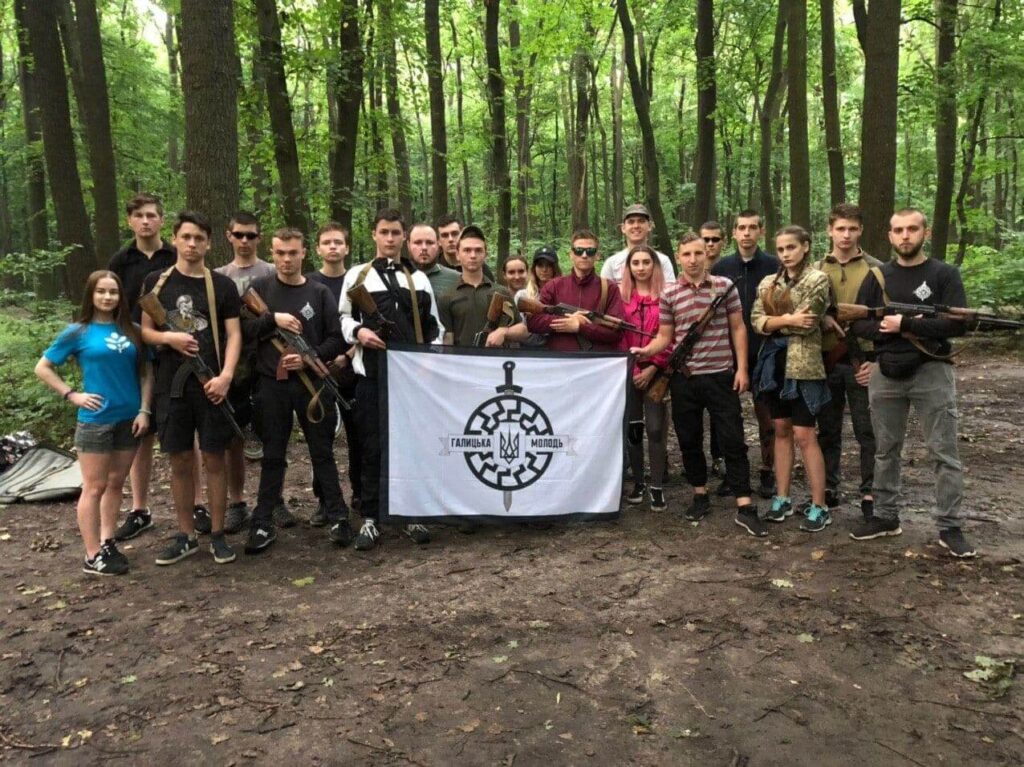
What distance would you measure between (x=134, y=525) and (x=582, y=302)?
4.19 metres

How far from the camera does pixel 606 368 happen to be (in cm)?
596

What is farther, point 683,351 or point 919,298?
point 683,351

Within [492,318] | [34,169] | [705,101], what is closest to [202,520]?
[492,318]

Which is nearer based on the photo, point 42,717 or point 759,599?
point 42,717

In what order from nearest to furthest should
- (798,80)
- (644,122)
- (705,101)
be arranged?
(798,80)
(705,101)
(644,122)

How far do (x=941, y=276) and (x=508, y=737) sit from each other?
165 inches

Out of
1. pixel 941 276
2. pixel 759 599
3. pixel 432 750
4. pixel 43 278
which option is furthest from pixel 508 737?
pixel 43 278

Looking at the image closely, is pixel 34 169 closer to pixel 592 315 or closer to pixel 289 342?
pixel 289 342

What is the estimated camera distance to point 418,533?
18.5 ft

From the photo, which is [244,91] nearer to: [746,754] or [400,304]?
[400,304]

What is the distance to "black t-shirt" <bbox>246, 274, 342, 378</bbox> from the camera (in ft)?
17.6

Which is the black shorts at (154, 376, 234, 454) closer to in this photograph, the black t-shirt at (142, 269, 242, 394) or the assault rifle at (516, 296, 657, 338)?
the black t-shirt at (142, 269, 242, 394)

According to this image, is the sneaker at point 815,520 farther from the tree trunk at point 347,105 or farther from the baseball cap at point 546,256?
the tree trunk at point 347,105

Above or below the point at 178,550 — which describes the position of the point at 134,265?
above
